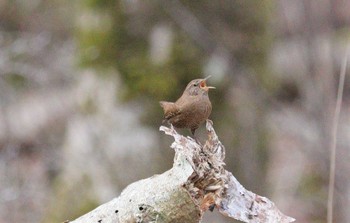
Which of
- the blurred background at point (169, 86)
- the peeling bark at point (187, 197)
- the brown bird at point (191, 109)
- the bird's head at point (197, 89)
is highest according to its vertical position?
the blurred background at point (169, 86)

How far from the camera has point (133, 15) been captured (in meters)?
4.92

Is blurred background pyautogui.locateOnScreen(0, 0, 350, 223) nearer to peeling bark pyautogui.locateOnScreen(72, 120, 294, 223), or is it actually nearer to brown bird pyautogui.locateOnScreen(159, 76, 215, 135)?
brown bird pyautogui.locateOnScreen(159, 76, 215, 135)

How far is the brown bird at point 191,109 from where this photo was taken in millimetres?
2309

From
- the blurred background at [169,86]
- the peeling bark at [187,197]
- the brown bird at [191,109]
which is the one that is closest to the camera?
the peeling bark at [187,197]

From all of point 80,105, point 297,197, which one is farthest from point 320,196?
point 80,105

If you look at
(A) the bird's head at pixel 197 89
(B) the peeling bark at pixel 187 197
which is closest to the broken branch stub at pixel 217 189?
(B) the peeling bark at pixel 187 197

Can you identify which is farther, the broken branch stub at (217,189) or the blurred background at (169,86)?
the blurred background at (169,86)

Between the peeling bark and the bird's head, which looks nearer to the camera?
the peeling bark

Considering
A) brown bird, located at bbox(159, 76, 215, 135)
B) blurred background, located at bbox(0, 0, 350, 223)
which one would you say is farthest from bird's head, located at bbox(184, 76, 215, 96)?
blurred background, located at bbox(0, 0, 350, 223)

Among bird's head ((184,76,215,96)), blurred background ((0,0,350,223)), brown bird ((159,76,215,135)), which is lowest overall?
brown bird ((159,76,215,135))

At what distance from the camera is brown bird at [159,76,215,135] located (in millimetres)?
2309

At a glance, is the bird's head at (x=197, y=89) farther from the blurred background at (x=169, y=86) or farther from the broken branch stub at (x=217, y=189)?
the blurred background at (x=169, y=86)

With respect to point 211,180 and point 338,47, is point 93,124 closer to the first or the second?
point 211,180

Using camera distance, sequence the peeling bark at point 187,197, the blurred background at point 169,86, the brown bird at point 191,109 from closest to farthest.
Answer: the peeling bark at point 187,197 < the brown bird at point 191,109 < the blurred background at point 169,86
